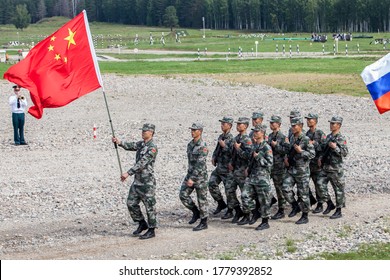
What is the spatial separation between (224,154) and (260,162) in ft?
3.06

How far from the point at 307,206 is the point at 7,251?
5.29 m

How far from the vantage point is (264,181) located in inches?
572

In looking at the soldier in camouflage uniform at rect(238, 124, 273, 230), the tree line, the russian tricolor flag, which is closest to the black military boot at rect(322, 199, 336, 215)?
the soldier in camouflage uniform at rect(238, 124, 273, 230)

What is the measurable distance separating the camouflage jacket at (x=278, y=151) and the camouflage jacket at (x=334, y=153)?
791mm

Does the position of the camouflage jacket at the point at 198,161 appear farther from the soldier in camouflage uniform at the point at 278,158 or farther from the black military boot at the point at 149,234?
the soldier in camouflage uniform at the point at 278,158

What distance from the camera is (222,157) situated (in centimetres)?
1516

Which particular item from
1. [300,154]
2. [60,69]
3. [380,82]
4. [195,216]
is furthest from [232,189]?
[60,69]

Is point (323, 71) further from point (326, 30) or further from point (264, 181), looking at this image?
point (326, 30)

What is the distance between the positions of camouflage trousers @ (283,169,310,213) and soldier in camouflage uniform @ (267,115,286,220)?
17 cm

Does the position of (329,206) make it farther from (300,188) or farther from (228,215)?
(228,215)

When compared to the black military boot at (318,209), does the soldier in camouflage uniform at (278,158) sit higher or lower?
higher

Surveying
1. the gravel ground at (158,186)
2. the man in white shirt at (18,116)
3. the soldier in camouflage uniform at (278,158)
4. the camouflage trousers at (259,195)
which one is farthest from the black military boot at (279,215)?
the man in white shirt at (18,116)

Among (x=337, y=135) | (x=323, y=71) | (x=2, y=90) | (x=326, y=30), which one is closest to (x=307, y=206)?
(x=337, y=135)

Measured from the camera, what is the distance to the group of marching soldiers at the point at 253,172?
14.1 m
